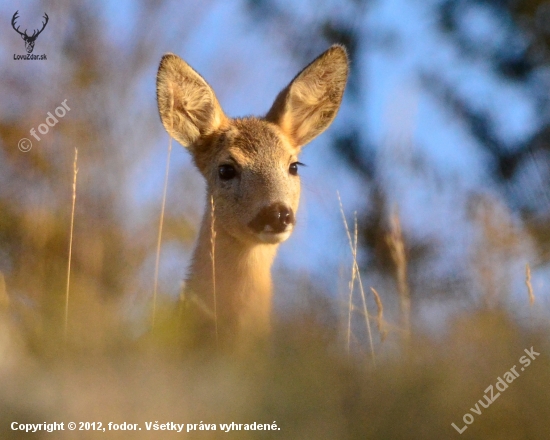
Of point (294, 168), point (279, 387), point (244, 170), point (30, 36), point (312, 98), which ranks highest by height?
point (30, 36)

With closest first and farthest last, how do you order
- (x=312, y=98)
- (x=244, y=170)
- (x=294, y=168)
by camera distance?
(x=244, y=170) < (x=294, y=168) < (x=312, y=98)

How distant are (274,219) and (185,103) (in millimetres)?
1472

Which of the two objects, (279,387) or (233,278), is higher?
(233,278)

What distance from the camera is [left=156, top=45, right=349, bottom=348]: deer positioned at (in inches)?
185

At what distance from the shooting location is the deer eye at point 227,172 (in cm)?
529

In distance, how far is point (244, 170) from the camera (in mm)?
5223

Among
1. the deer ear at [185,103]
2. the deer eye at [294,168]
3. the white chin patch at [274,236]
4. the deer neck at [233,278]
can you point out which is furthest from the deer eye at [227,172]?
the white chin patch at [274,236]

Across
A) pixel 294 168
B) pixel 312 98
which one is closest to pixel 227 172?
pixel 294 168

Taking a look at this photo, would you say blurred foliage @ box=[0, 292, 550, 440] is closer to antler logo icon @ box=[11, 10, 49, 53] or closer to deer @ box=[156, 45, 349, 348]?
Answer: deer @ box=[156, 45, 349, 348]

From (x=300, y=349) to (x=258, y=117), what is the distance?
11.9 ft

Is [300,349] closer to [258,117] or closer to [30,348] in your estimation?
[30,348]

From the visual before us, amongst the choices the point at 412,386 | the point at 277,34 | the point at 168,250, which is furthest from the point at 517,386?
the point at 277,34

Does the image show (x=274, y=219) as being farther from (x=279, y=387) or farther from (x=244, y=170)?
(x=279, y=387)

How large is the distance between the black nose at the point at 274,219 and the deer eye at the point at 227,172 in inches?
24.8
